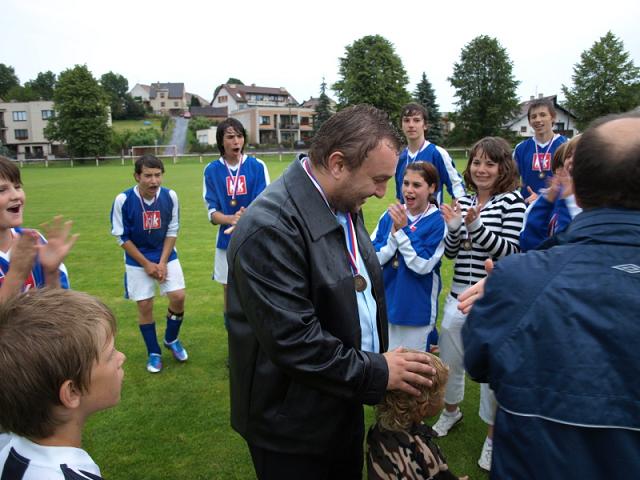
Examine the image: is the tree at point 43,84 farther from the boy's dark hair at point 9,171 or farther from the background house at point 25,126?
the boy's dark hair at point 9,171

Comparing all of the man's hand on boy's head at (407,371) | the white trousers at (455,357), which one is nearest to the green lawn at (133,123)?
the white trousers at (455,357)

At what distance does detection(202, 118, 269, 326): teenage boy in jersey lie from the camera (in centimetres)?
596

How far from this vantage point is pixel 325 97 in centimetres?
7044

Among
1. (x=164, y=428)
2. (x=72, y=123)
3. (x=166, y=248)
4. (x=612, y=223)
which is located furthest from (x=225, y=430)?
(x=72, y=123)

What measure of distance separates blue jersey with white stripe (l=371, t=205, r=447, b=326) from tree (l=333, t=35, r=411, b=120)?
60557 millimetres

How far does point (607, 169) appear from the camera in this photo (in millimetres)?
1424

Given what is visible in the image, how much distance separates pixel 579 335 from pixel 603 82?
216 feet

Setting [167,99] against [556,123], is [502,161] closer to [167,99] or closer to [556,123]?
[556,123]

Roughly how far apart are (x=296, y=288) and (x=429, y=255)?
2.33 meters

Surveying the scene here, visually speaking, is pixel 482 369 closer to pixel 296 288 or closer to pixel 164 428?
pixel 296 288

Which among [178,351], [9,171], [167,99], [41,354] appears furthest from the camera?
[167,99]

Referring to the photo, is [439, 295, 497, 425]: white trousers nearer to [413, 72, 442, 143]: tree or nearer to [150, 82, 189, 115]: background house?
[413, 72, 442, 143]: tree

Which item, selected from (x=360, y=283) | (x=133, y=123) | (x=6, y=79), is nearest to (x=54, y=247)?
(x=360, y=283)

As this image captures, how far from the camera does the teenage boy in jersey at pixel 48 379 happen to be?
166 centimetres
